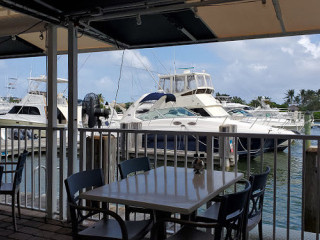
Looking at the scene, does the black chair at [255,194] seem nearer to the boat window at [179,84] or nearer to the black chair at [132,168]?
the black chair at [132,168]

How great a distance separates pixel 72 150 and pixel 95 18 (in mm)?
1355

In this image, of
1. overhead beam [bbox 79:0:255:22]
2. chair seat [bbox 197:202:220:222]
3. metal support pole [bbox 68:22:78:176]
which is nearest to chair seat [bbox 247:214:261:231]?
chair seat [bbox 197:202:220:222]

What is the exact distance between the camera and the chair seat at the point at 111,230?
Answer: 194cm

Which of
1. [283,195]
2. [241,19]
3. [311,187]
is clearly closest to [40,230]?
[311,187]

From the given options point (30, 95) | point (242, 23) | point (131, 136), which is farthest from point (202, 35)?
point (30, 95)

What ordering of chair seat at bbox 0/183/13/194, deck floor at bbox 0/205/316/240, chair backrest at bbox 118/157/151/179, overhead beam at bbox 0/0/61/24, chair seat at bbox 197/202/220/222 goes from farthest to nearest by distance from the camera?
1. chair seat at bbox 0/183/13/194
2. deck floor at bbox 0/205/316/240
3. overhead beam at bbox 0/0/61/24
4. chair backrest at bbox 118/157/151/179
5. chair seat at bbox 197/202/220/222

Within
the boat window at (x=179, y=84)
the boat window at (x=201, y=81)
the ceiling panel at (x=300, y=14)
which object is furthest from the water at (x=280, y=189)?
the boat window at (x=179, y=84)

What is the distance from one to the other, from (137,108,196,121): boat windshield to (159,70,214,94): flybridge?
2.47m

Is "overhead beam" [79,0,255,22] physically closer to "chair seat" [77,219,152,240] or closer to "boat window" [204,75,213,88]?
"chair seat" [77,219,152,240]

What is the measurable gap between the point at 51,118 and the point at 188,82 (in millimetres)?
11632

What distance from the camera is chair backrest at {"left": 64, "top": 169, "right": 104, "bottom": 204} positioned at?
80.0 inches

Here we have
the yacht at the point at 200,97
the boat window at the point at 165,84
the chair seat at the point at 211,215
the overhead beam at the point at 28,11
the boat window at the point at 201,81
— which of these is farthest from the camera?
the boat window at the point at 165,84

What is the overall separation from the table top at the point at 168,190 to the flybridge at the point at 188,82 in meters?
12.1

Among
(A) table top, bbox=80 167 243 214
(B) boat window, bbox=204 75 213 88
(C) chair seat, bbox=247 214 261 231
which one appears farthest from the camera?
(B) boat window, bbox=204 75 213 88
